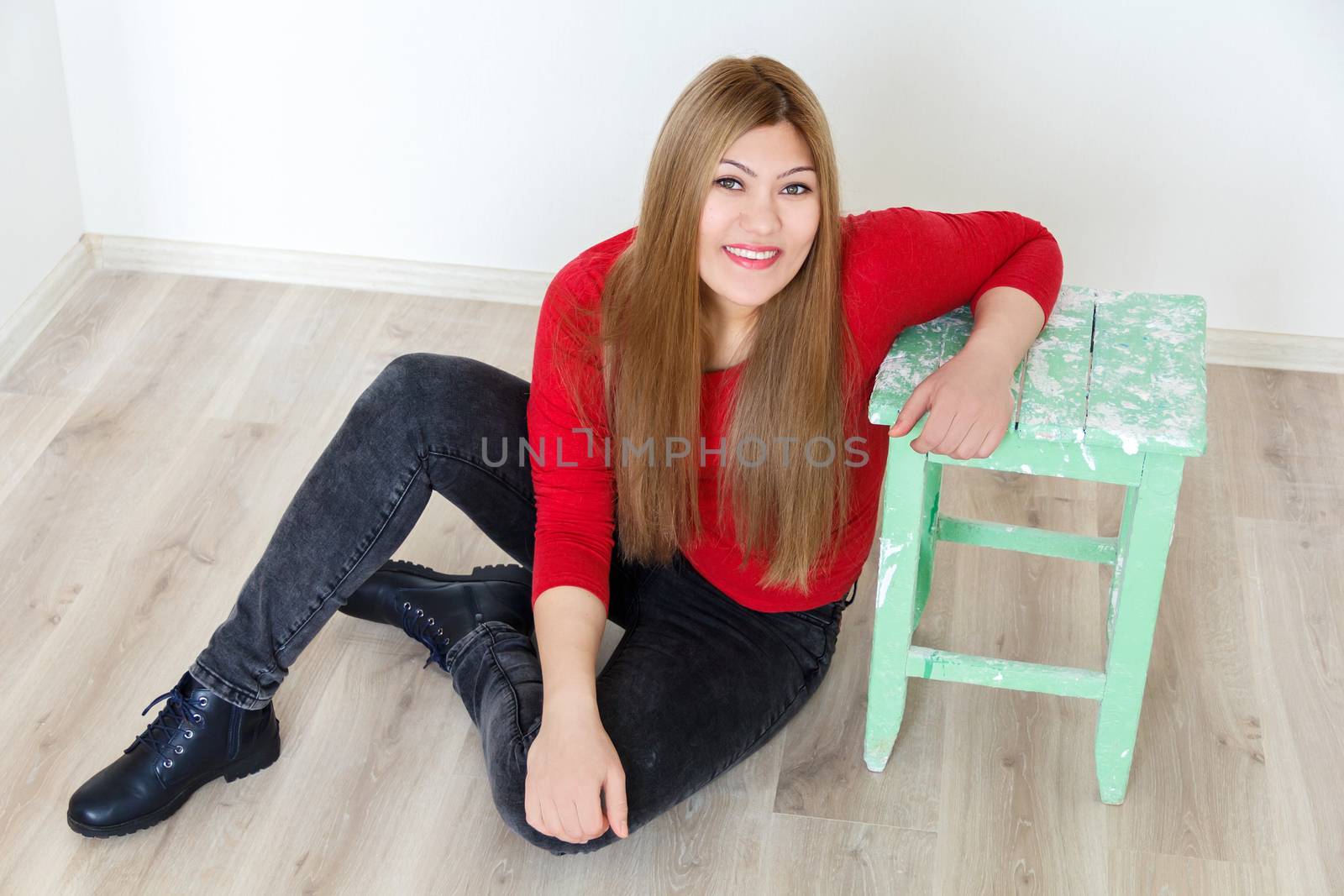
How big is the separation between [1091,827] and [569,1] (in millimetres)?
1453

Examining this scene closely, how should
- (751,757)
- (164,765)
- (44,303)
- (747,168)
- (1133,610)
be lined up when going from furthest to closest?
1. (44,303)
2. (751,757)
3. (164,765)
4. (1133,610)
5. (747,168)

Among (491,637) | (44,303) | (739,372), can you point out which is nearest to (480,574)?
(491,637)

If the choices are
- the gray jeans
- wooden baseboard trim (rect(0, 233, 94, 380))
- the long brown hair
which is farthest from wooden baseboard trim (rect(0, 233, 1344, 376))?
the long brown hair

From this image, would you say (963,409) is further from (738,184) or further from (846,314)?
(738,184)

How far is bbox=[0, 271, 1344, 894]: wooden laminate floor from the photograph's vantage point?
1.53m

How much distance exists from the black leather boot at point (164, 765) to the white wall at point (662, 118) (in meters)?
1.15

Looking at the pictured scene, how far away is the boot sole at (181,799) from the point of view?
154cm

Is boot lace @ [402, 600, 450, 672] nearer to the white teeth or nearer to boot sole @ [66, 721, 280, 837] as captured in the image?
boot sole @ [66, 721, 280, 837]

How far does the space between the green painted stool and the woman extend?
0.04 m

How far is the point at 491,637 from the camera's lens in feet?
5.33

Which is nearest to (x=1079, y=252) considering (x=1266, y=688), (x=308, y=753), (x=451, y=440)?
(x=1266, y=688)

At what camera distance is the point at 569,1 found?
224 cm

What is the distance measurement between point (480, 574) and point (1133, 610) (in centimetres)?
80

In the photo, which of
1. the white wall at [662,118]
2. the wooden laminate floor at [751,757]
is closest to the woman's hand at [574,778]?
the wooden laminate floor at [751,757]
